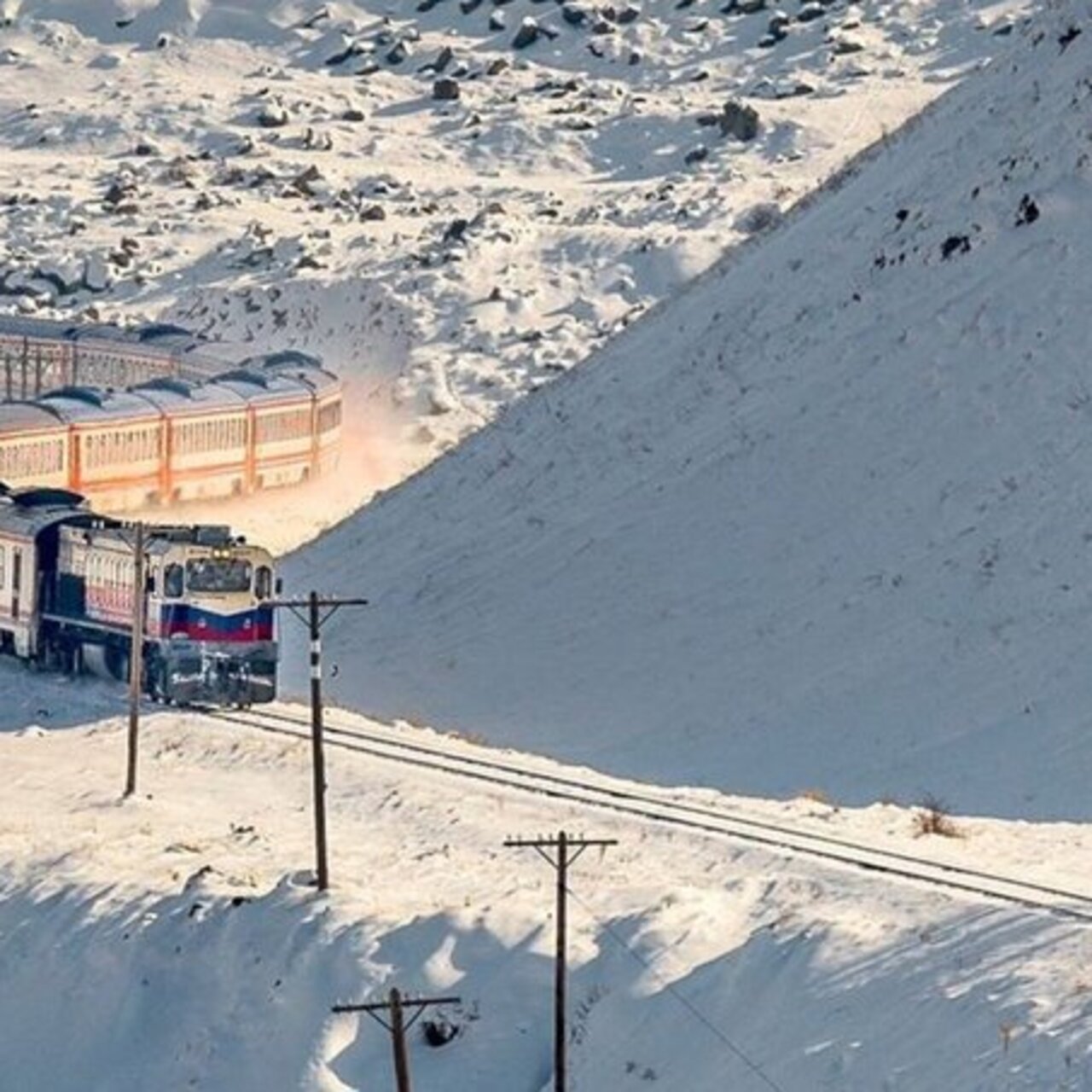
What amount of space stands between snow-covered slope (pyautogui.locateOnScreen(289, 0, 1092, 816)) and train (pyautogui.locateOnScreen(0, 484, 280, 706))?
180 inches

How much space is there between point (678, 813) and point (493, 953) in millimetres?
5961

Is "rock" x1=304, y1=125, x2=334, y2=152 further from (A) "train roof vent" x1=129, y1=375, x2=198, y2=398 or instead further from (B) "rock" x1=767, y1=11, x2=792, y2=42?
(A) "train roof vent" x1=129, y1=375, x2=198, y2=398

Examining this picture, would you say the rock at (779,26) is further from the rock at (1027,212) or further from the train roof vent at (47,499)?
the train roof vent at (47,499)

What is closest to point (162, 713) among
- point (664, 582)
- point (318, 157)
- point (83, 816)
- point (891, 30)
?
point (83, 816)

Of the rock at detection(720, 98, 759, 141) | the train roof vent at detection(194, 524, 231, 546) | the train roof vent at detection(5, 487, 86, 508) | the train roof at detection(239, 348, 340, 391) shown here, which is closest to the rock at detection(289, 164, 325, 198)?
the rock at detection(720, 98, 759, 141)

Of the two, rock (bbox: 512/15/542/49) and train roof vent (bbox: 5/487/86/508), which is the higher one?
rock (bbox: 512/15/542/49)

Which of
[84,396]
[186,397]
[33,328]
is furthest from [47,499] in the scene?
[33,328]

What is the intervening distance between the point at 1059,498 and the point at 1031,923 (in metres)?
20.0

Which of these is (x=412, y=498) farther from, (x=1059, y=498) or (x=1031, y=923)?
(x=1031, y=923)

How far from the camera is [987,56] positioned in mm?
125312

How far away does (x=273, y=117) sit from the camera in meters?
131

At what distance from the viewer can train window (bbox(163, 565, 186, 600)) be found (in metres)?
45.9

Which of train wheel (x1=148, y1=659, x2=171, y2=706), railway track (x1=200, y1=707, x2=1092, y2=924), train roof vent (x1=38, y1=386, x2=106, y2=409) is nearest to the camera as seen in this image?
railway track (x1=200, y1=707, x2=1092, y2=924)

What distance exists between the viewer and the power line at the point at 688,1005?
28.2 metres
